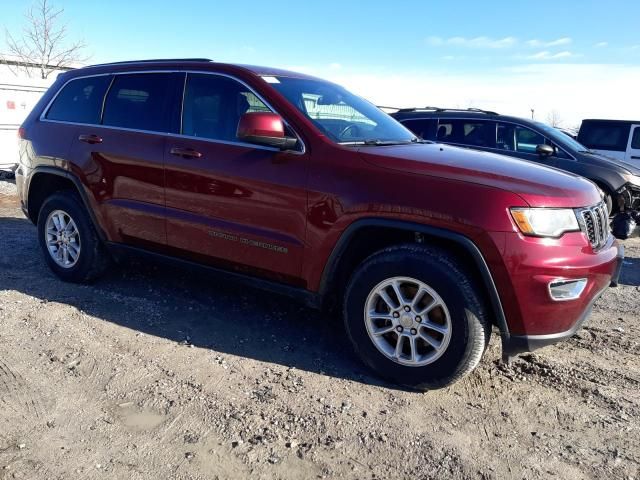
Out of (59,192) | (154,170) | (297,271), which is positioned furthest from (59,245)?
(297,271)

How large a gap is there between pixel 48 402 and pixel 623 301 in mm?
4790

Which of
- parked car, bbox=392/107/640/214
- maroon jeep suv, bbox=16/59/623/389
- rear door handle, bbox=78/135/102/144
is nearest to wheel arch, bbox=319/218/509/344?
maroon jeep suv, bbox=16/59/623/389

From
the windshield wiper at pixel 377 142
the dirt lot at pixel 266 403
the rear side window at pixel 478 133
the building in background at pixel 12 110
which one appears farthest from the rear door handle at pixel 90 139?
the building in background at pixel 12 110

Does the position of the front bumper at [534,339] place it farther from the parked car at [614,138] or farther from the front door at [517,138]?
the parked car at [614,138]

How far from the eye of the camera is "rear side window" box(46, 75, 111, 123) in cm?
470

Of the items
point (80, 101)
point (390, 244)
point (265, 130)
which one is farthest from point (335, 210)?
point (80, 101)

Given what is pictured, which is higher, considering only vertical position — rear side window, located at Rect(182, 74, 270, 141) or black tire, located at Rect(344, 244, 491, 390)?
rear side window, located at Rect(182, 74, 270, 141)

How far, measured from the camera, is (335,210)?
10.9 feet

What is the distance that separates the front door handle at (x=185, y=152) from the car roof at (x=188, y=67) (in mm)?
656

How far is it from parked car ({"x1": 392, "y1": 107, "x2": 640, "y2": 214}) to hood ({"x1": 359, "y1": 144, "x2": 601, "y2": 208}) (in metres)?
4.68

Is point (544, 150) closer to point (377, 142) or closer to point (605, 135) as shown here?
point (377, 142)

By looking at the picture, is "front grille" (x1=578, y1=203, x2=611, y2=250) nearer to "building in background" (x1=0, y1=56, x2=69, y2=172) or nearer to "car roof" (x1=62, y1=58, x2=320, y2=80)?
"car roof" (x1=62, y1=58, x2=320, y2=80)

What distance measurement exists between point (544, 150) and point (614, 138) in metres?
6.49

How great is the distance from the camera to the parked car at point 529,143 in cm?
813
